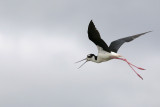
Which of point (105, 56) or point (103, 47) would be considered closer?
point (103, 47)

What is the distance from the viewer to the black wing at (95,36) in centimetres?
2489

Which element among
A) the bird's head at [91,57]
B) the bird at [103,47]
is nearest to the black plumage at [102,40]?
the bird at [103,47]

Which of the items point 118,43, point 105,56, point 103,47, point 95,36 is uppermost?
point 95,36

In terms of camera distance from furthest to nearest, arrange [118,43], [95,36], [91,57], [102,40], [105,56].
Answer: [118,43]
[91,57]
[105,56]
[102,40]
[95,36]

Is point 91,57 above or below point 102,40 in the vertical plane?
below

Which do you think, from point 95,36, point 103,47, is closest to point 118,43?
point 103,47

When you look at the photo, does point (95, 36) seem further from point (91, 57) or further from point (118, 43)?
point (118, 43)

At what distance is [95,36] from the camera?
1012 inches

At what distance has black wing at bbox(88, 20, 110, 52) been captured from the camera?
24.9m

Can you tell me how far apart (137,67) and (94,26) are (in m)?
4.88

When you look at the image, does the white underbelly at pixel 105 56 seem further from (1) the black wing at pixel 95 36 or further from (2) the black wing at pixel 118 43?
(2) the black wing at pixel 118 43

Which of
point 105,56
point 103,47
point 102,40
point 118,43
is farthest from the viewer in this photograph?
point 118,43

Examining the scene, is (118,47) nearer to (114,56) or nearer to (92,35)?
(114,56)

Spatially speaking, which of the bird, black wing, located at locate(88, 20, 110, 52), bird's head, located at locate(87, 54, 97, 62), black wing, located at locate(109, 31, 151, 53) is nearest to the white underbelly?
the bird
